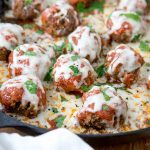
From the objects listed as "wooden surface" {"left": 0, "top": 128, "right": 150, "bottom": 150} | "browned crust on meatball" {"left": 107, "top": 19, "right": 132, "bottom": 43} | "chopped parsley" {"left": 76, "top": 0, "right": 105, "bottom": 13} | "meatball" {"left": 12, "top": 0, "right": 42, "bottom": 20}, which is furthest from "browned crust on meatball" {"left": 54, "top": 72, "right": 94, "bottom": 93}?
"chopped parsley" {"left": 76, "top": 0, "right": 105, "bottom": 13}

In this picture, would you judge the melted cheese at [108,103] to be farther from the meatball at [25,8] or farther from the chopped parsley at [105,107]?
the meatball at [25,8]

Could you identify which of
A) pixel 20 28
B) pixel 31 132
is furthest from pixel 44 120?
pixel 20 28

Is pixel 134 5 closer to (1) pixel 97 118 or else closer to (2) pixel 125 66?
(2) pixel 125 66

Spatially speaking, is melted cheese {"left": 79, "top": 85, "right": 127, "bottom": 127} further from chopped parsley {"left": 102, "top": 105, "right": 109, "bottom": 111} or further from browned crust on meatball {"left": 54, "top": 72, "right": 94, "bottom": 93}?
browned crust on meatball {"left": 54, "top": 72, "right": 94, "bottom": 93}

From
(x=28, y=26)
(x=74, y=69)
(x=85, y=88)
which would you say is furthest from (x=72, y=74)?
(x=28, y=26)

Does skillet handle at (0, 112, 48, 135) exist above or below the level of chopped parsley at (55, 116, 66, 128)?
above

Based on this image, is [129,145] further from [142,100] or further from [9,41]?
[9,41]
